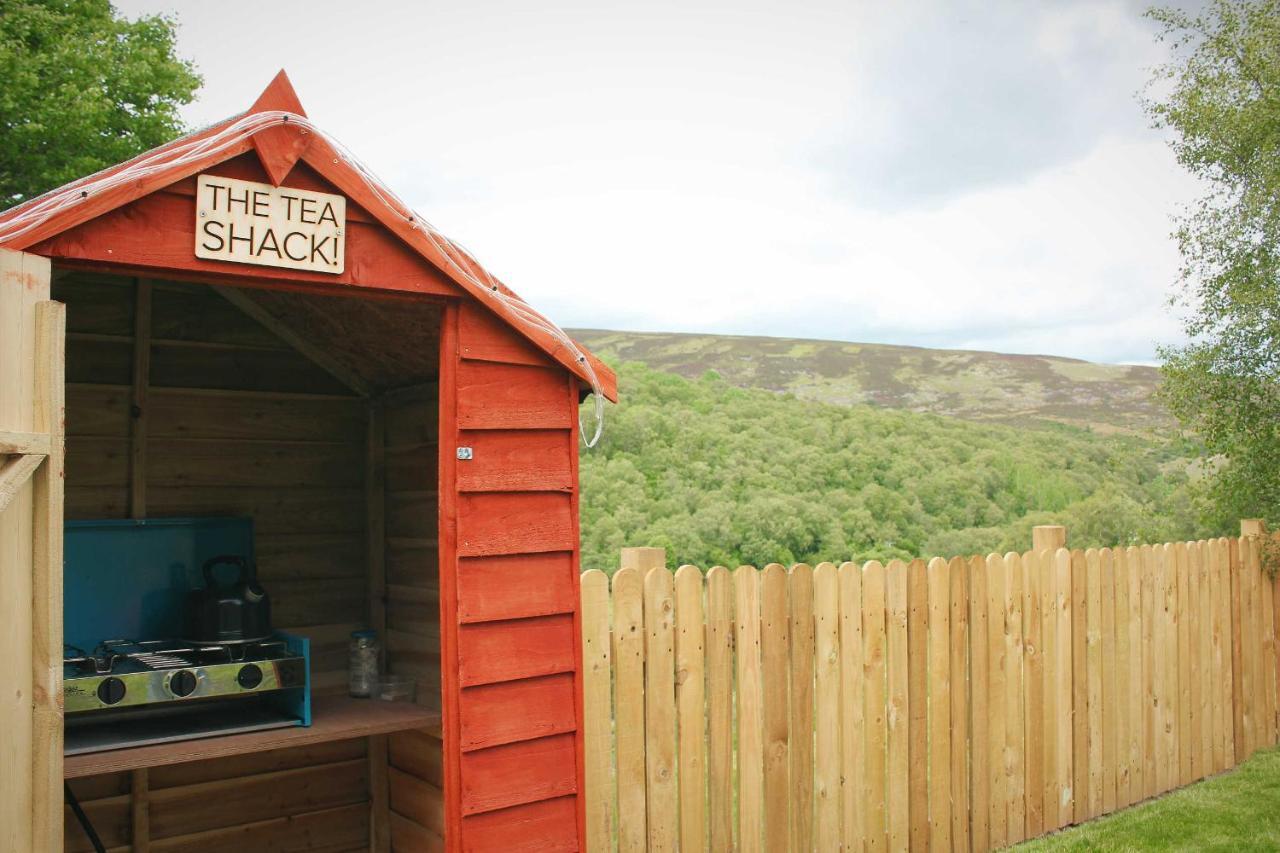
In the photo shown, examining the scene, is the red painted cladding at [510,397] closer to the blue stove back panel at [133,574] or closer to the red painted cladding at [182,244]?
the red painted cladding at [182,244]

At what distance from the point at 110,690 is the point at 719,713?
95.5 inches

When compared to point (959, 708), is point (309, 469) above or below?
above

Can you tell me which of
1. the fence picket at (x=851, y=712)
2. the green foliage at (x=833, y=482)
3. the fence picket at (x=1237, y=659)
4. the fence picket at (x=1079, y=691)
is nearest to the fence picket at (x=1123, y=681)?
the fence picket at (x=1079, y=691)

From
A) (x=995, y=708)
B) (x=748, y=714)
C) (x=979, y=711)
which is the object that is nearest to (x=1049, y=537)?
(x=995, y=708)

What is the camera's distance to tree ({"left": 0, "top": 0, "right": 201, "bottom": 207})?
1447 centimetres

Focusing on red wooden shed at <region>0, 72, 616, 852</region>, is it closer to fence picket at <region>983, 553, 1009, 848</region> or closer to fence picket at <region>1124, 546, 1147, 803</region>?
fence picket at <region>983, 553, 1009, 848</region>

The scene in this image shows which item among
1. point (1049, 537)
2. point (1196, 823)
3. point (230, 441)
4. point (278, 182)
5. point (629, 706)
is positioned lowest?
point (1196, 823)

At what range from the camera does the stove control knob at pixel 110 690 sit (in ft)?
12.3

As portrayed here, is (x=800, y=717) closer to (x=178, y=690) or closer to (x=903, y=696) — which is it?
(x=903, y=696)

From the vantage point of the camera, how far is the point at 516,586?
3703 mm

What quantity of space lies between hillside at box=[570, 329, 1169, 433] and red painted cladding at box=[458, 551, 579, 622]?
15.8m

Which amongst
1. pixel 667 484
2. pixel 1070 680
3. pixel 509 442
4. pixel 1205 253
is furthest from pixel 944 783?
pixel 667 484

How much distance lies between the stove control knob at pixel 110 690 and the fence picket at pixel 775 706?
262 centimetres

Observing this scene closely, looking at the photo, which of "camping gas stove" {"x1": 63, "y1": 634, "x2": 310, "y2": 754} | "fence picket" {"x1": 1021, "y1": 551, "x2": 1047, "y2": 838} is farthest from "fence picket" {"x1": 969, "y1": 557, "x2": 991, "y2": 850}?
"camping gas stove" {"x1": 63, "y1": 634, "x2": 310, "y2": 754}
